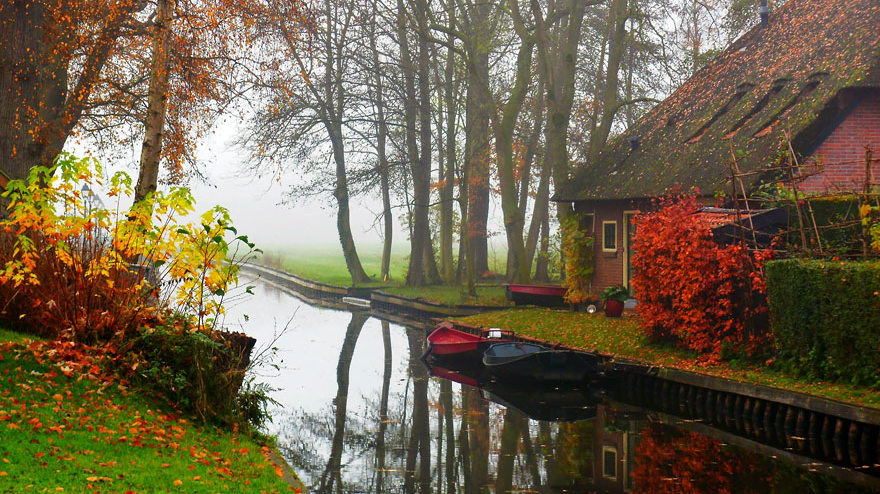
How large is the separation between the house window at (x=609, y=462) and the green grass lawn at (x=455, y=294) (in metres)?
18.1

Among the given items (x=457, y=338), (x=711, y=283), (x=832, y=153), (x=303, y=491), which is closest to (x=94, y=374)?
(x=303, y=491)

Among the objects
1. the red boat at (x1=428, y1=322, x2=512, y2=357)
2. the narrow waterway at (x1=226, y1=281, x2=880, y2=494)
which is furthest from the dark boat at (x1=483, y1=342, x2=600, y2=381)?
the red boat at (x1=428, y1=322, x2=512, y2=357)

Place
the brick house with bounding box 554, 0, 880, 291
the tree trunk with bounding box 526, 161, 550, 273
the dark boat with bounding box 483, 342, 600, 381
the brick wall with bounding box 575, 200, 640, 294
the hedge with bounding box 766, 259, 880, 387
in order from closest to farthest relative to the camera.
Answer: the hedge with bounding box 766, 259, 880, 387 → the dark boat with bounding box 483, 342, 600, 381 → the brick house with bounding box 554, 0, 880, 291 → the brick wall with bounding box 575, 200, 640, 294 → the tree trunk with bounding box 526, 161, 550, 273

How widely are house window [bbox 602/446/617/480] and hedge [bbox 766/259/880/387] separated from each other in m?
4.35

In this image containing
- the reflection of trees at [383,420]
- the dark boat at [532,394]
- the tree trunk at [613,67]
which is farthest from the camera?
the tree trunk at [613,67]

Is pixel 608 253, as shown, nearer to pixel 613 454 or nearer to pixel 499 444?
pixel 499 444

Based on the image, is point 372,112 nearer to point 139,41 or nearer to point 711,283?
point 139,41

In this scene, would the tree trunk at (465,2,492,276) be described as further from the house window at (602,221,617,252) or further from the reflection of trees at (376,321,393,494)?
the reflection of trees at (376,321,393,494)

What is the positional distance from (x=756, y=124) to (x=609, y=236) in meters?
6.01

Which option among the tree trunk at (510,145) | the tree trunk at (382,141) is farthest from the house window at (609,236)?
the tree trunk at (382,141)

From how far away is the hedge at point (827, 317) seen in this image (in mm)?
14117

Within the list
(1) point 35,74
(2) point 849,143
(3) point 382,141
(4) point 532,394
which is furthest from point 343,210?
(1) point 35,74

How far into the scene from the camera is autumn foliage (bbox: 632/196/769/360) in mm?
17562

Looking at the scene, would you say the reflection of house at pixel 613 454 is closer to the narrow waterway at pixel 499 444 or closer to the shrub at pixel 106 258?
the narrow waterway at pixel 499 444
